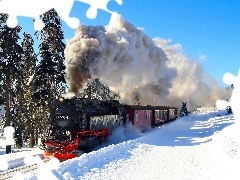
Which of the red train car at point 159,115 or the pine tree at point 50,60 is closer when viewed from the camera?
the pine tree at point 50,60

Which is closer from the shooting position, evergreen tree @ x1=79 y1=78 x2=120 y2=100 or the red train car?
the red train car

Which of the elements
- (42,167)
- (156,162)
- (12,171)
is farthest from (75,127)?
(156,162)

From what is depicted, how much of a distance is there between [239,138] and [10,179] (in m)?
14.4

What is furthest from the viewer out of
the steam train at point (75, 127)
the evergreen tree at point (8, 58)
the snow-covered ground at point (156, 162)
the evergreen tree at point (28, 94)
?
the evergreen tree at point (28, 94)

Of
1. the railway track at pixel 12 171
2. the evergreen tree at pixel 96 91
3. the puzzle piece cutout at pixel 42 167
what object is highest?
the evergreen tree at pixel 96 91

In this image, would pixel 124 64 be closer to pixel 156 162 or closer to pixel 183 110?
pixel 156 162

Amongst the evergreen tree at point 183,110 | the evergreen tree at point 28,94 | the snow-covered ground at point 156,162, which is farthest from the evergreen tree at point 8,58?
the evergreen tree at point 183,110

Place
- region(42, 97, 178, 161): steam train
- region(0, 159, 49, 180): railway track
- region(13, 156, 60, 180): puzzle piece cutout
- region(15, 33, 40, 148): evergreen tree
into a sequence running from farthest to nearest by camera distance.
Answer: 1. region(15, 33, 40, 148): evergreen tree
2. region(42, 97, 178, 161): steam train
3. region(0, 159, 49, 180): railway track
4. region(13, 156, 60, 180): puzzle piece cutout

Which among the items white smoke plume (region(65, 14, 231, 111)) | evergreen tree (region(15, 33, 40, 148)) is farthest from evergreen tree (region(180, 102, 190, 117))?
evergreen tree (region(15, 33, 40, 148))

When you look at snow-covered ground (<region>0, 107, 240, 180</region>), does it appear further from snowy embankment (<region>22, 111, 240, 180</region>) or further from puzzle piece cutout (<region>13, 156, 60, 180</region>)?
puzzle piece cutout (<region>13, 156, 60, 180</region>)

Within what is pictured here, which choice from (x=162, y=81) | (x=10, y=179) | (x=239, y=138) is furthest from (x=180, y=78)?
(x=10, y=179)

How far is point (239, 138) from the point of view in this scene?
65.1 feet

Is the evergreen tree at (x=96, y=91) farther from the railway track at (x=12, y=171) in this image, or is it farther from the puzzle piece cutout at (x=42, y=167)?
the railway track at (x=12, y=171)

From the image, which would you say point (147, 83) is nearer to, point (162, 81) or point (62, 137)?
point (162, 81)
